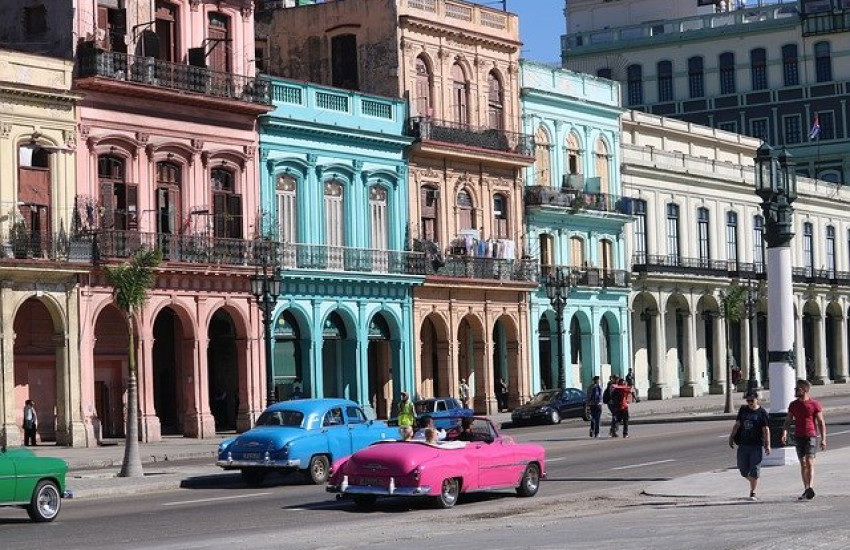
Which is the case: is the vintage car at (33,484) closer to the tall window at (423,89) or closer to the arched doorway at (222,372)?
the arched doorway at (222,372)

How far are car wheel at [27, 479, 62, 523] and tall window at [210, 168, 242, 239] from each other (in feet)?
85.2

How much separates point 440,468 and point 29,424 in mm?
21604

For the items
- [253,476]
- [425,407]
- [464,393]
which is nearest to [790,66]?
[464,393]

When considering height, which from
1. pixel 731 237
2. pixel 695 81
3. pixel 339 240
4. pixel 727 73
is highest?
pixel 727 73

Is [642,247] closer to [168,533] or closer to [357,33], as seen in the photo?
[357,33]

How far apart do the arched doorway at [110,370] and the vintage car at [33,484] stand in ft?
77.6

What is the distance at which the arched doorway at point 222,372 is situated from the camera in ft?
174

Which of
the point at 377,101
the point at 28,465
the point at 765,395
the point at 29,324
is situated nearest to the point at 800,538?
the point at 28,465

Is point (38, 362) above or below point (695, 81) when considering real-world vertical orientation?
below

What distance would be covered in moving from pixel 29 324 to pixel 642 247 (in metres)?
33.1

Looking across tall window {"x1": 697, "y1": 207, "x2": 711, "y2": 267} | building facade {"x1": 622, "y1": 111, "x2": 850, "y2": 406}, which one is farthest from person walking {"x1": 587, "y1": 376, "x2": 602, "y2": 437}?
tall window {"x1": 697, "y1": 207, "x2": 711, "y2": 267}

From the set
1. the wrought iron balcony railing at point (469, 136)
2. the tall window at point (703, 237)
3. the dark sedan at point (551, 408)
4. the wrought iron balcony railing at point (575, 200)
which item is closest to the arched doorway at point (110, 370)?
the dark sedan at point (551, 408)

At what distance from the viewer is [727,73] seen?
98.9 metres

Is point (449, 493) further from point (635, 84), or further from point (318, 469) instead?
point (635, 84)
